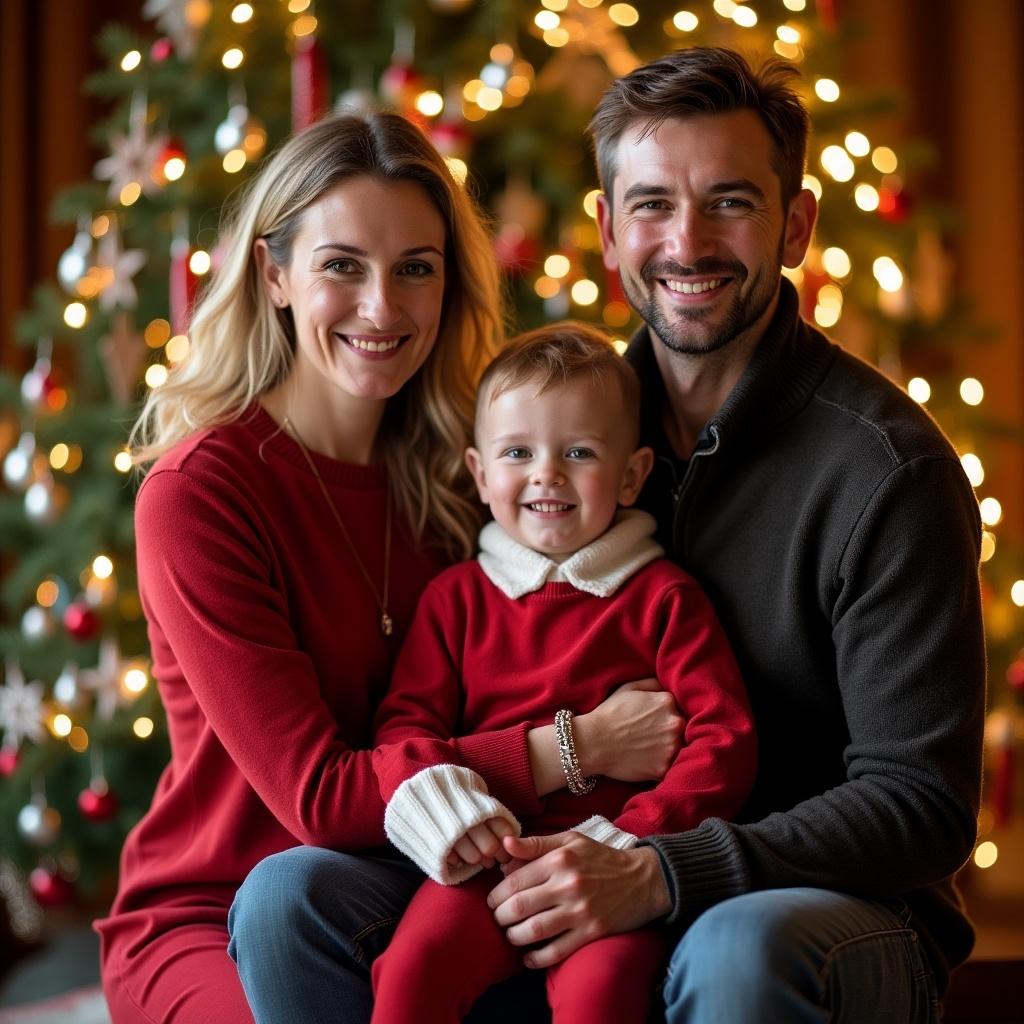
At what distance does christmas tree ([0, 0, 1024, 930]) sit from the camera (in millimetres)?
2938

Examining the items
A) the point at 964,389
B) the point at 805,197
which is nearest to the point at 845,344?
the point at 964,389

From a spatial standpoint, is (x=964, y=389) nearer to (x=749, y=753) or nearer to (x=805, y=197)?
→ (x=805, y=197)

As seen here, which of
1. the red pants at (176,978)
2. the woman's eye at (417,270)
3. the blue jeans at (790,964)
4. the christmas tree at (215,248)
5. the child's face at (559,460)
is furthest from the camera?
the christmas tree at (215,248)

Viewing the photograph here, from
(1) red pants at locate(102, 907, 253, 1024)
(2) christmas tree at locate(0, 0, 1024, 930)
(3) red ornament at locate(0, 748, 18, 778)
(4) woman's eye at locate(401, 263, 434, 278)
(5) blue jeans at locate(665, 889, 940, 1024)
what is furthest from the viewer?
(3) red ornament at locate(0, 748, 18, 778)

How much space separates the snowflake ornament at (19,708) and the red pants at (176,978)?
1.30 metres

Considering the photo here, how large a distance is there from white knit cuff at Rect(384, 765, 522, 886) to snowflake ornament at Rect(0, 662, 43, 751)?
171 cm

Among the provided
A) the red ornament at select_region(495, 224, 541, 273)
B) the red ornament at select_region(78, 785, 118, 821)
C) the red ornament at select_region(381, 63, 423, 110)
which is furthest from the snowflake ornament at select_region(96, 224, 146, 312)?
the red ornament at select_region(78, 785, 118, 821)

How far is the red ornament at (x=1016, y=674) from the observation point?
3098 mm

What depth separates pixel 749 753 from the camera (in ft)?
5.53

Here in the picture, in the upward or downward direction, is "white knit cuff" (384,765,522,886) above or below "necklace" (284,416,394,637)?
below

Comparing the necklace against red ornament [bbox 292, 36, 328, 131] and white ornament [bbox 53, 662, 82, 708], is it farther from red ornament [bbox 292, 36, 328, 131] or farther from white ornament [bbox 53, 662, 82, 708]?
white ornament [bbox 53, 662, 82, 708]

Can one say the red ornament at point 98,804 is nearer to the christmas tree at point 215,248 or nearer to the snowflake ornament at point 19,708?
the christmas tree at point 215,248

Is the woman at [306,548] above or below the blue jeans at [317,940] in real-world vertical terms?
above

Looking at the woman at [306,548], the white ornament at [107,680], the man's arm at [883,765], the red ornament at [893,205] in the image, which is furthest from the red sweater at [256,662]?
the red ornament at [893,205]
